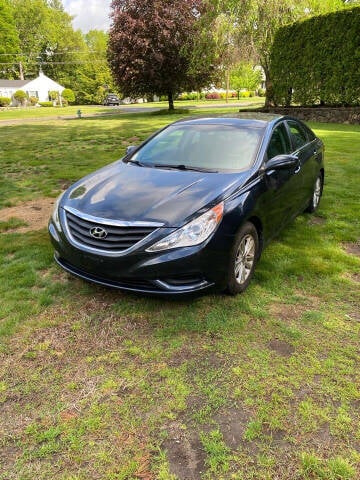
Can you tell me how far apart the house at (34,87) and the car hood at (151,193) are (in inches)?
2538

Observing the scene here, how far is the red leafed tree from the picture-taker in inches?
802

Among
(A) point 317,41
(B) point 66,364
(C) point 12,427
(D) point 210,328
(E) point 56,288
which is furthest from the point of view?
(A) point 317,41

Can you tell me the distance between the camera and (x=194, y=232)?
2898 millimetres

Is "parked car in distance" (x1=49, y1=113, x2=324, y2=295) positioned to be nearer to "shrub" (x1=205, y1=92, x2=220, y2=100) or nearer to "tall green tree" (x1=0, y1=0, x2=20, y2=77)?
"shrub" (x1=205, y1=92, x2=220, y2=100)

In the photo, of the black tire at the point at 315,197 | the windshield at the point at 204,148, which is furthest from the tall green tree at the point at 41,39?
the windshield at the point at 204,148

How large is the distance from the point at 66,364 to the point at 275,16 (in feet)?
63.4

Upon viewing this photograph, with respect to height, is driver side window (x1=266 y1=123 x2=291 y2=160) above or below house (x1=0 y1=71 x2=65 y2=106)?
below

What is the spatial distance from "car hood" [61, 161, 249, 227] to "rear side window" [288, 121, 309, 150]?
150 cm

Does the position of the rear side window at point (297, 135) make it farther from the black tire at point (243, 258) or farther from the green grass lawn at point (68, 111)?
the green grass lawn at point (68, 111)

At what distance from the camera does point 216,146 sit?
3965 mm

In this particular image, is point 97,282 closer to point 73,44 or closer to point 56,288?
point 56,288

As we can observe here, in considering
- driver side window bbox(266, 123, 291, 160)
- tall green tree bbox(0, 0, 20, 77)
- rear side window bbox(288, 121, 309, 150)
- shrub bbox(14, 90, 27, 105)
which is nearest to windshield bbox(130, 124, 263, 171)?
driver side window bbox(266, 123, 291, 160)

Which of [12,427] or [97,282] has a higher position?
[97,282]

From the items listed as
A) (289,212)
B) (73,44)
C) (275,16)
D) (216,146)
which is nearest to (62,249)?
(216,146)
